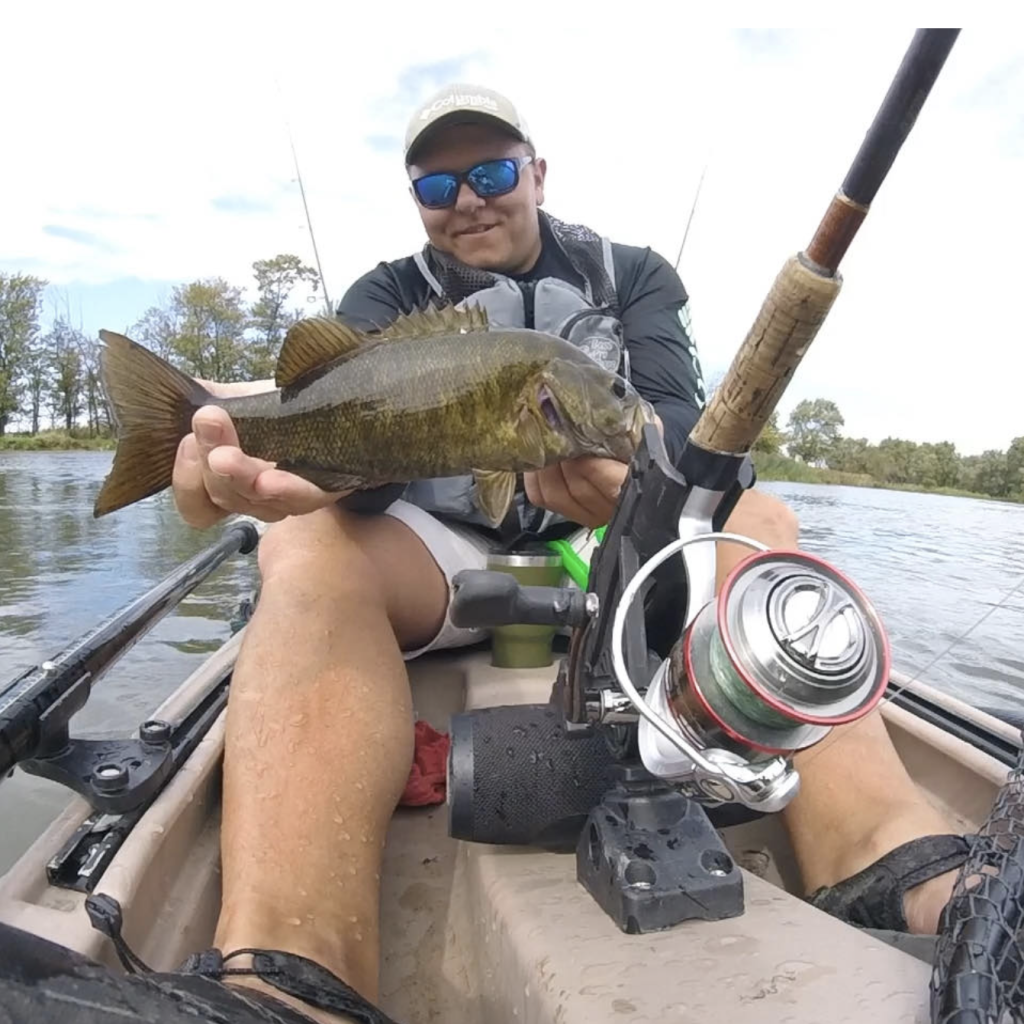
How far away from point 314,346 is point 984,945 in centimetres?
171

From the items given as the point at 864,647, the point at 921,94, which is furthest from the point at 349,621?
the point at 921,94

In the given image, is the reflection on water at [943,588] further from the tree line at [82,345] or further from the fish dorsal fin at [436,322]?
the tree line at [82,345]

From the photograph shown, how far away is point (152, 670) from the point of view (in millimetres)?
5105

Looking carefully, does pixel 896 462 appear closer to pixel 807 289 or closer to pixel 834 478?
pixel 834 478

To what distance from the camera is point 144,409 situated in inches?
79.9

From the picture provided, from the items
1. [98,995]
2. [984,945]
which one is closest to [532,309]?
[984,945]

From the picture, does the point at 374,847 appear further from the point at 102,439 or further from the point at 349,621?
the point at 102,439

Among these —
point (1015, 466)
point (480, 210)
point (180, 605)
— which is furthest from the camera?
point (1015, 466)

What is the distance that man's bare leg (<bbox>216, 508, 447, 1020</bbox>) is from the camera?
4.75 ft

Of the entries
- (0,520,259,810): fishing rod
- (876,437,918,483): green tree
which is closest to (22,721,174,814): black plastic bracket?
(0,520,259,810): fishing rod

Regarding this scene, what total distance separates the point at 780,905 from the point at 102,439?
48033 millimetres

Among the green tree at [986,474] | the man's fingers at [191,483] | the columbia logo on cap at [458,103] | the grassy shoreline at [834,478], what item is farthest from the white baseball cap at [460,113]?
the grassy shoreline at [834,478]

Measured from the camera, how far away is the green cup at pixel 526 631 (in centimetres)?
254

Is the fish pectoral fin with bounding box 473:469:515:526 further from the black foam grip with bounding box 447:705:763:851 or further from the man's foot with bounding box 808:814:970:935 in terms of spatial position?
the man's foot with bounding box 808:814:970:935
